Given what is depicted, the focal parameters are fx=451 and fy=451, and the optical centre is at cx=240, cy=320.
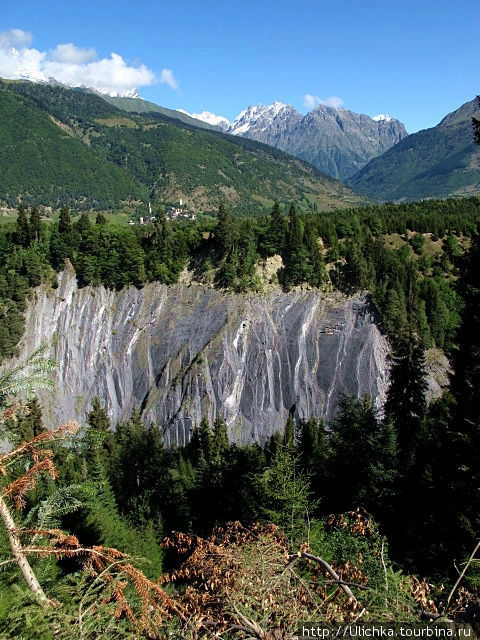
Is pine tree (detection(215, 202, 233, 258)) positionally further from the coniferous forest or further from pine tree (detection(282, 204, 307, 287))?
pine tree (detection(282, 204, 307, 287))

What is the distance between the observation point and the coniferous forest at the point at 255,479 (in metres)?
5.75

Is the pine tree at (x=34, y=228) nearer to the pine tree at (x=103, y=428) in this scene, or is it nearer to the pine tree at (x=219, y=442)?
the pine tree at (x=103, y=428)

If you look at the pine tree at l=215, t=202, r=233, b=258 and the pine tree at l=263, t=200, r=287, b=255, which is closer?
the pine tree at l=263, t=200, r=287, b=255

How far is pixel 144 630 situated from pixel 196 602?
0.73 meters

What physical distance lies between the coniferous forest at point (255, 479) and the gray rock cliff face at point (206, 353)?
2.67 m

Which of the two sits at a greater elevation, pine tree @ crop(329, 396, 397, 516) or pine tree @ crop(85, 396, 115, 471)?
pine tree @ crop(329, 396, 397, 516)

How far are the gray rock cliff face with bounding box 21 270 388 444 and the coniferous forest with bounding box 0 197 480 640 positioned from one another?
2672 mm

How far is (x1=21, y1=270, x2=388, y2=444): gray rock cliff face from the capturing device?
55.8 metres

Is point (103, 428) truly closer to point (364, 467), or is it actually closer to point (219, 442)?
point (219, 442)

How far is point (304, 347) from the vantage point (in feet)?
188

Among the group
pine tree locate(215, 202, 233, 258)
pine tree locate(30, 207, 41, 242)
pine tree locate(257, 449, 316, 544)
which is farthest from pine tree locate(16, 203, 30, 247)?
pine tree locate(257, 449, 316, 544)

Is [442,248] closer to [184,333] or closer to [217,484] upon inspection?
[184,333]

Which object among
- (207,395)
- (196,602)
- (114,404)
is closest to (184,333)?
(207,395)

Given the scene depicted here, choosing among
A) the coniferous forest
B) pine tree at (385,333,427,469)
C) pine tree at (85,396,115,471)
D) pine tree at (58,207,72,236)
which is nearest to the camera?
the coniferous forest
